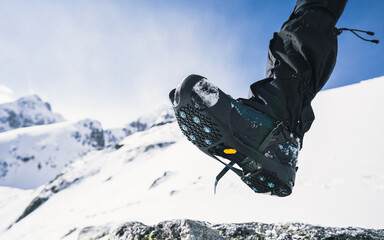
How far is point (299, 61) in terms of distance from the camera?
3.93ft

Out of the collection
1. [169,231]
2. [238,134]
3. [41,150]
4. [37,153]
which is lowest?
[37,153]

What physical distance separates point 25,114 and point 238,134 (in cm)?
9311

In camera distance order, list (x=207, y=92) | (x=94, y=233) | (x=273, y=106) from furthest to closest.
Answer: (x=94, y=233), (x=273, y=106), (x=207, y=92)

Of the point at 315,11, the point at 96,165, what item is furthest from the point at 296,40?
the point at 96,165

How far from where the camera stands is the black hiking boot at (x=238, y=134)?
3.28ft

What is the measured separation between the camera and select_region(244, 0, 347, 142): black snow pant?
1.16m

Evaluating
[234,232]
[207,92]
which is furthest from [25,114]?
[207,92]

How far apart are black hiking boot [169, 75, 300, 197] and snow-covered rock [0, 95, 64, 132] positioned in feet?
277

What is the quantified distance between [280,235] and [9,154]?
130 ft

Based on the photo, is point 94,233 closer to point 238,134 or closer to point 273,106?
point 238,134

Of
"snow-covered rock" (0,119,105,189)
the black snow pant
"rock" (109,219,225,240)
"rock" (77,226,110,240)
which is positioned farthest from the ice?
"snow-covered rock" (0,119,105,189)

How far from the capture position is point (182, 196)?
3064 millimetres

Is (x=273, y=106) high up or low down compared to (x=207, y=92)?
down

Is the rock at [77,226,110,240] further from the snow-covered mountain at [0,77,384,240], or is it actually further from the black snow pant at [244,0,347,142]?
the black snow pant at [244,0,347,142]
